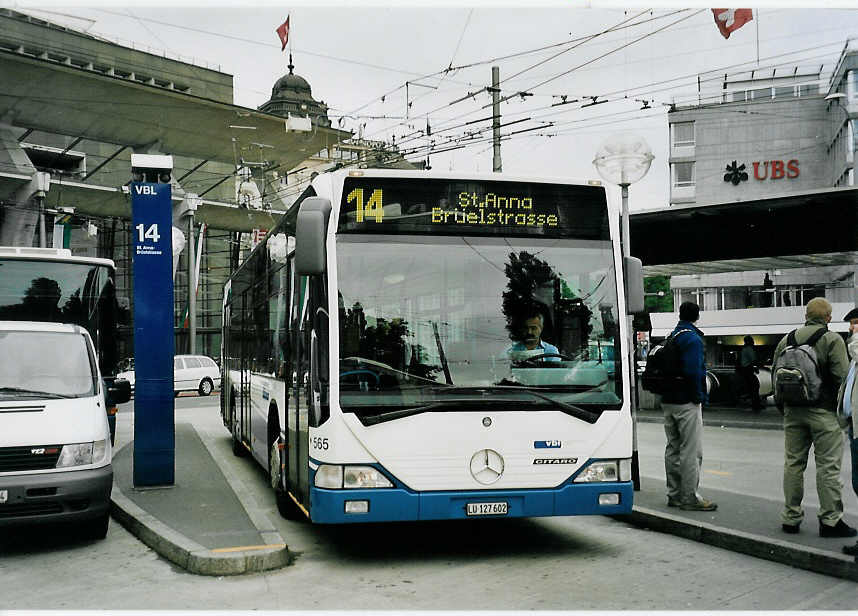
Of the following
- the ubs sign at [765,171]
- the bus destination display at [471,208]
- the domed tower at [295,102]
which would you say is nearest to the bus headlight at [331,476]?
the bus destination display at [471,208]

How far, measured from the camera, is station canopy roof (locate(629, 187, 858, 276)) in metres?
18.0

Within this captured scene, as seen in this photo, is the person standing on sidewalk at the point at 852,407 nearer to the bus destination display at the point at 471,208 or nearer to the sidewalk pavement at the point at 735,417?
the bus destination display at the point at 471,208

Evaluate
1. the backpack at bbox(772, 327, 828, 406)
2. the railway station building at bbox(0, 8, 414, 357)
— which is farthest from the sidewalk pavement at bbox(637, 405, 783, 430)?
the backpack at bbox(772, 327, 828, 406)

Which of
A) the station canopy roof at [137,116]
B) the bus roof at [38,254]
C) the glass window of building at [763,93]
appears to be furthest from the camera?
the glass window of building at [763,93]

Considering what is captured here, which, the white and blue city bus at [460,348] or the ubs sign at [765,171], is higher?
the ubs sign at [765,171]

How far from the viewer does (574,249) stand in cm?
744

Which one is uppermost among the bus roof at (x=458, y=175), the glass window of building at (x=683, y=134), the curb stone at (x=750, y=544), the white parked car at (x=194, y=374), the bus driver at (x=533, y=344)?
the glass window of building at (x=683, y=134)

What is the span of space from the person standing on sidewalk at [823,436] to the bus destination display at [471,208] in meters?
1.94

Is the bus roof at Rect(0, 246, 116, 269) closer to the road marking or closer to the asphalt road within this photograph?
the asphalt road

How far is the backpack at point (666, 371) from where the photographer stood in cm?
885

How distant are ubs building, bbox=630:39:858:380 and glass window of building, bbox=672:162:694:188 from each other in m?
0.07

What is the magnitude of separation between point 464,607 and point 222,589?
1718 mm

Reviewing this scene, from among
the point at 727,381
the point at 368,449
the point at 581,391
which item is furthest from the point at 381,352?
the point at 727,381

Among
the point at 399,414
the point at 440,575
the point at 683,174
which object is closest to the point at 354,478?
the point at 399,414
